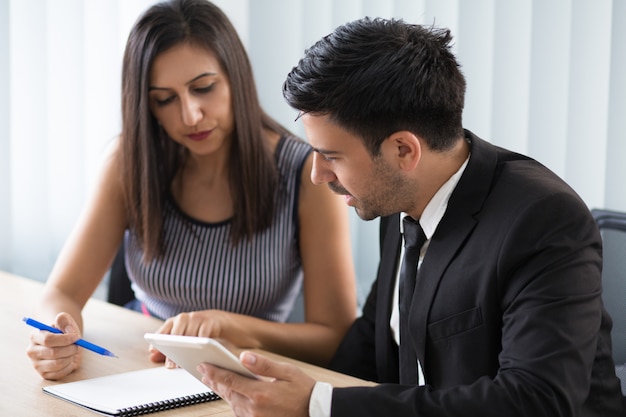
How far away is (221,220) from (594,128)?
1.07 metres

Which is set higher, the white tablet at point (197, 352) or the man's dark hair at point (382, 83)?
the man's dark hair at point (382, 83)

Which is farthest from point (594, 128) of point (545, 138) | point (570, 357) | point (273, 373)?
point (273, 373)

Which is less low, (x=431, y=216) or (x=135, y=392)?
(x=431, y=216)

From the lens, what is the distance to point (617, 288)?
5.31 feet

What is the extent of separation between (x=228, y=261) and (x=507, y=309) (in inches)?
40.5

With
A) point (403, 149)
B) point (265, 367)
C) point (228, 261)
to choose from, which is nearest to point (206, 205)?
point (228, 261)

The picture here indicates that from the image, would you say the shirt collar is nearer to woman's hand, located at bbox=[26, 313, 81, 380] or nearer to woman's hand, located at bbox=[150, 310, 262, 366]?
woman's hand, located at bbox=[150, 310, 262, 366]

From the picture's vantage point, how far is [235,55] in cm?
218

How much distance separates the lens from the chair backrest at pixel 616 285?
63.4 inches

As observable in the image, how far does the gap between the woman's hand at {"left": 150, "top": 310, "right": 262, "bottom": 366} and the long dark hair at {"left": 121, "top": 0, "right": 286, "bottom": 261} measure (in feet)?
1.14

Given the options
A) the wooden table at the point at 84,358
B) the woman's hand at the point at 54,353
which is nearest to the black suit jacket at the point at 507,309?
the wooden table at the point at 84,358

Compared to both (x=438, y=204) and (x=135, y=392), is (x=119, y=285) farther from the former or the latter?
(x=438, y=204)

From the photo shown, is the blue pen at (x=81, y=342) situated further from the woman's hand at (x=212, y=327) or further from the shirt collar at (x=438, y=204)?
the shirt collar at (x=438, y=204)

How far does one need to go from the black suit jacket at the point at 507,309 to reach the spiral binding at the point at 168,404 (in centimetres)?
30
